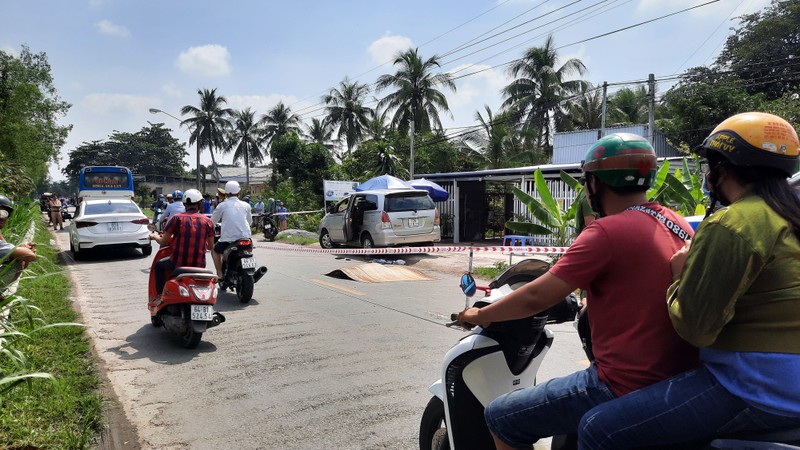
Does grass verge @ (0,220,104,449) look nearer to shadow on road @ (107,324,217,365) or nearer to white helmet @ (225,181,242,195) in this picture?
shadow on road @ (107,324,217,365)

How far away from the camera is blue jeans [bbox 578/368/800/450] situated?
163 cm

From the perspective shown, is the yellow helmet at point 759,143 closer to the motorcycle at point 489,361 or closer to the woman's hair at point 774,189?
the woman's hair at point 774,189

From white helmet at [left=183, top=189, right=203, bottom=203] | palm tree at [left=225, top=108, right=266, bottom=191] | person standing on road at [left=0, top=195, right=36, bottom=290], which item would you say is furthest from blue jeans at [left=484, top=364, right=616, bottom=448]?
palm tree at [left=225, top=108, right=266, bottom=191]

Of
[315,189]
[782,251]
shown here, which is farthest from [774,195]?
[315,189]

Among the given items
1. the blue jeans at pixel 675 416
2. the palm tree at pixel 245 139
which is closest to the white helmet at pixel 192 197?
the blue jeans at pixel 675 416

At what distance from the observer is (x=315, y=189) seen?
109 feet

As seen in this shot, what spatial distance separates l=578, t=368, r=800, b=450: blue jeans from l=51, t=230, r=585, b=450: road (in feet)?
6.39

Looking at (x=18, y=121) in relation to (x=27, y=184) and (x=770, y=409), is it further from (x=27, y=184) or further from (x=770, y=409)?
(x=770, y=409)

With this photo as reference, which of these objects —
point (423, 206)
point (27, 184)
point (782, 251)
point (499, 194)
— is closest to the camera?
point (782, 251)

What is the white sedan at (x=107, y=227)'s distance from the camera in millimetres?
12938

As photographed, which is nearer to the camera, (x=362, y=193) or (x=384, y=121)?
(x=362, y=193)

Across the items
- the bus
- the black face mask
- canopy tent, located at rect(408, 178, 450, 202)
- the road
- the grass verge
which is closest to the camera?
the black face mask

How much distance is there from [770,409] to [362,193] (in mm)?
13236

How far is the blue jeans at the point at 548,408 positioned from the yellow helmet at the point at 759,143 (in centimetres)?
89
